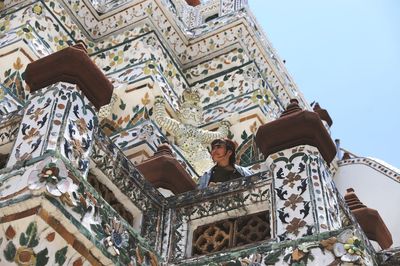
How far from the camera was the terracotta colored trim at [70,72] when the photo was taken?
4.39 metres

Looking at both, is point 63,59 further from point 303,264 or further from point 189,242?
point 303,264

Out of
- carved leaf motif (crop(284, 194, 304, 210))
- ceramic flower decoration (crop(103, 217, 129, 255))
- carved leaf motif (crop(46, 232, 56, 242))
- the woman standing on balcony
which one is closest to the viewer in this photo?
carved leaf motif (crop(46, 232, 56, 242))

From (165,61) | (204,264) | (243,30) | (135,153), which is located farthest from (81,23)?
(204,264)

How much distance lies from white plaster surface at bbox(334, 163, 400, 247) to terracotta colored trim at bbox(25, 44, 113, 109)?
5.29 meters

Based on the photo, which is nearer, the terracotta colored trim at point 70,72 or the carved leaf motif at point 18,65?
the terracotta colored trim at point 70,72

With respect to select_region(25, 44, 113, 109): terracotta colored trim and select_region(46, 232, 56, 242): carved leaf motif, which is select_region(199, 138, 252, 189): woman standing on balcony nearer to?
select_region(25, 44, 113, 109): terracotta colored trim

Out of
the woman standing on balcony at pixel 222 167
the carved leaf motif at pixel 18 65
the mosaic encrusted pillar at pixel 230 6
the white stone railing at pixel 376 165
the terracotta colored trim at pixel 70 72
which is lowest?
the terracotta colored trim at pixel 70 72

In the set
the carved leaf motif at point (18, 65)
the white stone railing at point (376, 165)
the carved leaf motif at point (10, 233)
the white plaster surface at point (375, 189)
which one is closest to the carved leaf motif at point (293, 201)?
the carved leaf motif at point (10, 233)

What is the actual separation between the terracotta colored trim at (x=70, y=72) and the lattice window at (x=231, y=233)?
0.94 m

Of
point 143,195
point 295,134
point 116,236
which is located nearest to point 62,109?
point 116,236

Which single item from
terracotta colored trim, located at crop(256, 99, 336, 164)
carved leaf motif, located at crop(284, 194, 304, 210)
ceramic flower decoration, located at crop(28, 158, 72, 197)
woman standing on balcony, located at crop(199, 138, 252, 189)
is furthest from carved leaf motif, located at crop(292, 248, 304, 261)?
woman standing on balcony, located at crop(199, 138, 252, 189)

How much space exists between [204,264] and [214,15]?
23.2ft

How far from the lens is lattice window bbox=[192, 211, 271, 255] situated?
443cm

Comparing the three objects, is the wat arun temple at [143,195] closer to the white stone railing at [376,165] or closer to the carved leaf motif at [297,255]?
the carved leaf motif at [297,255]
